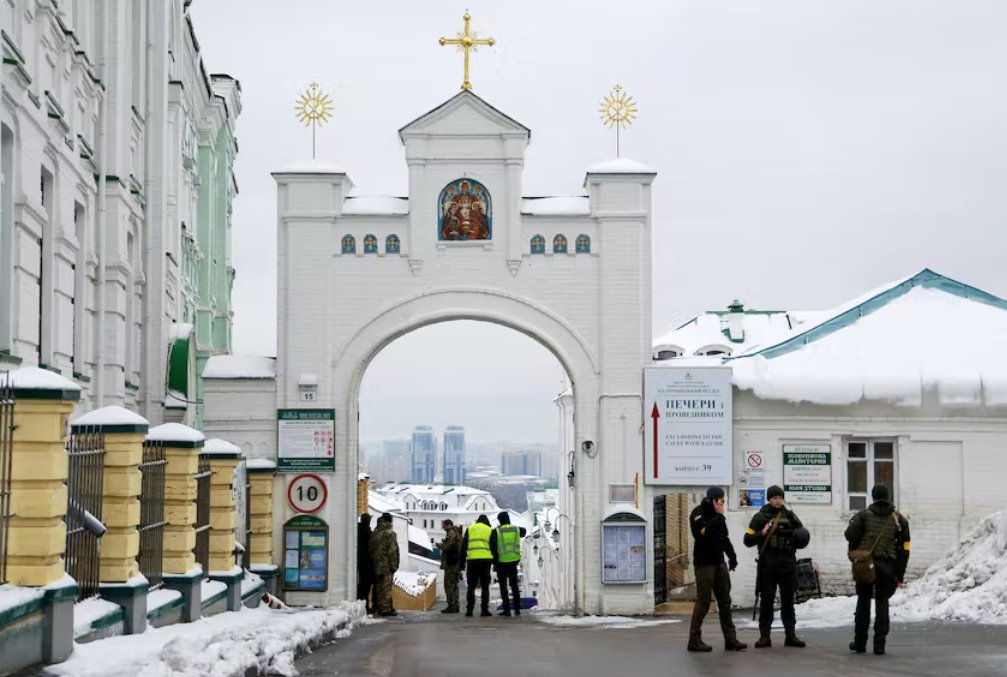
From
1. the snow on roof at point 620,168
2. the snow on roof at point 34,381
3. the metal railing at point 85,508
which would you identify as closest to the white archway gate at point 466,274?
the snow on roof at point 620,168

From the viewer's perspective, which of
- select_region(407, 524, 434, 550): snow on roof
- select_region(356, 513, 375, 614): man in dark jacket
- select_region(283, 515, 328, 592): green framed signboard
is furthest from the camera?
select_region(407, 524, 434, 550): snow on roof

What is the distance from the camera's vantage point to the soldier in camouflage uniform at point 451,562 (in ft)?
82.0

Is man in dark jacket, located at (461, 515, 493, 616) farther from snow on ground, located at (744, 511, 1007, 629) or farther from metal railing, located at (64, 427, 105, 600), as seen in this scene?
metal railing, located at (64, 427, 105, 600)

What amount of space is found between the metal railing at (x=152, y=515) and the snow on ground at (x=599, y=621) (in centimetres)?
907

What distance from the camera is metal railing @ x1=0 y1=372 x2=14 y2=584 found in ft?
30.1

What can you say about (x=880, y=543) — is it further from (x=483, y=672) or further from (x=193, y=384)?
Result: (x=193, y=384)

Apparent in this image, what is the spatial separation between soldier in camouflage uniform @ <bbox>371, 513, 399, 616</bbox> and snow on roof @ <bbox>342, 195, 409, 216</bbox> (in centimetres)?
555

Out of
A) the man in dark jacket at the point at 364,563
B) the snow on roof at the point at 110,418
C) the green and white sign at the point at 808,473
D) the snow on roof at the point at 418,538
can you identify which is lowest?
the snow on roof at the point at 418,538

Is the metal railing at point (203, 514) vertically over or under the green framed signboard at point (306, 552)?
over

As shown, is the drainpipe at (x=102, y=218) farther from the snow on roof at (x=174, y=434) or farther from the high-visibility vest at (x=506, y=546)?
the high-visibility vest at (x=506, y=546)

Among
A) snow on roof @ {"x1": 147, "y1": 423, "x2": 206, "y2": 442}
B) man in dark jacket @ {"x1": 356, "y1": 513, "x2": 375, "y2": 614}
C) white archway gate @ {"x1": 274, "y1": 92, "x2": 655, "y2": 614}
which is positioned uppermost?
white archway gate @ {"x1": 274, "y1": 92, "x2": 655, "y2": 614}

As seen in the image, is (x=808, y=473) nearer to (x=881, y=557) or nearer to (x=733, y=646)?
(x=733, y=646)

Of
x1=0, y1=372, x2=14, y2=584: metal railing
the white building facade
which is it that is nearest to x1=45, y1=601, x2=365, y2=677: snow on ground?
x1=0, y1=372, x2=14, y2=584: metal railing

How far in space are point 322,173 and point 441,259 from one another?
2690mm
